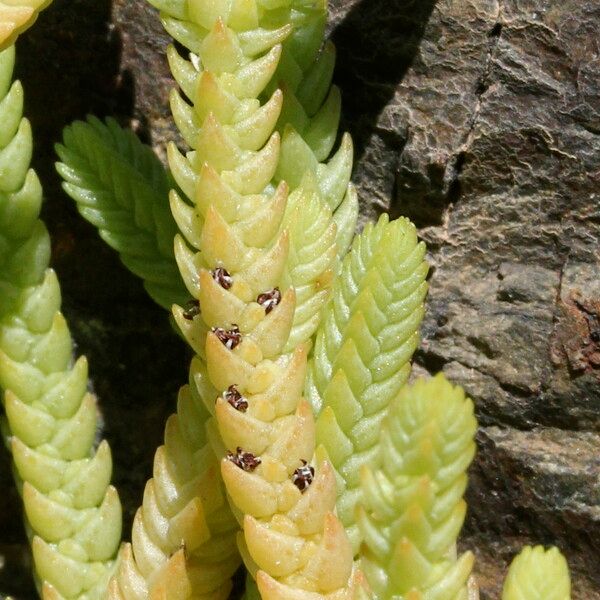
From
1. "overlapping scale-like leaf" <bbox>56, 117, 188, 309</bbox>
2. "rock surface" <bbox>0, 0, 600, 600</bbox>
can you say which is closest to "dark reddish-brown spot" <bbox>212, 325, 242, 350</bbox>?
"overlapping scale-like leaf" <bbox>56, 117, 188, 309</bbox>

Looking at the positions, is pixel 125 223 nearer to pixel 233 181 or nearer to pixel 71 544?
pixel 233 181

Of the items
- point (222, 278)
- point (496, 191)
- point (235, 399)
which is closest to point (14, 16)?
point (222, 278)

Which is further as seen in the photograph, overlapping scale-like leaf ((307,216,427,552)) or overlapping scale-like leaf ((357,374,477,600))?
overlapping scale-like leaf ((307,216,427,552))

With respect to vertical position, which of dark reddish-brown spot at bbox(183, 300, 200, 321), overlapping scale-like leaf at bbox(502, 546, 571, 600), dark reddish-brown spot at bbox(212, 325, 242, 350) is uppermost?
dark reddish-brown spot at bbox(212, 325, 242, 350)

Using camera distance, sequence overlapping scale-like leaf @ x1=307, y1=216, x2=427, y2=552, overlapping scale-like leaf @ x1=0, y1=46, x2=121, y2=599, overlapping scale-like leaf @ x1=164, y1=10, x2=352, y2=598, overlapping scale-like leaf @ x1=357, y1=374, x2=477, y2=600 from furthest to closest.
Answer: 1. overlapping scale-like leaf @ x1=0, y1=46, x2=121, y2=599
2. overlapping scale-like leaf @ x1=307, y1=216, x2=427, y2=552
3. overlapping scale-like leaf @ x1=164, y1=10, x2=352, y2=598
4. overlapping scale-like leaf @ x1=357, y1=374, x2=477, y2=600

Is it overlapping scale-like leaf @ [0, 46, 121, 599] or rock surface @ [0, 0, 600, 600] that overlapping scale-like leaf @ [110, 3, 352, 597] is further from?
rock surface @ [0, 0, 600, 600]

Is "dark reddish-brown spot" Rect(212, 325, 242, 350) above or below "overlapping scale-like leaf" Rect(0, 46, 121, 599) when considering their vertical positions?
above

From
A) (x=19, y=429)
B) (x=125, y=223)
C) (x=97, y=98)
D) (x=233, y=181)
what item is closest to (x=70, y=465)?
(x=19, y=429)
